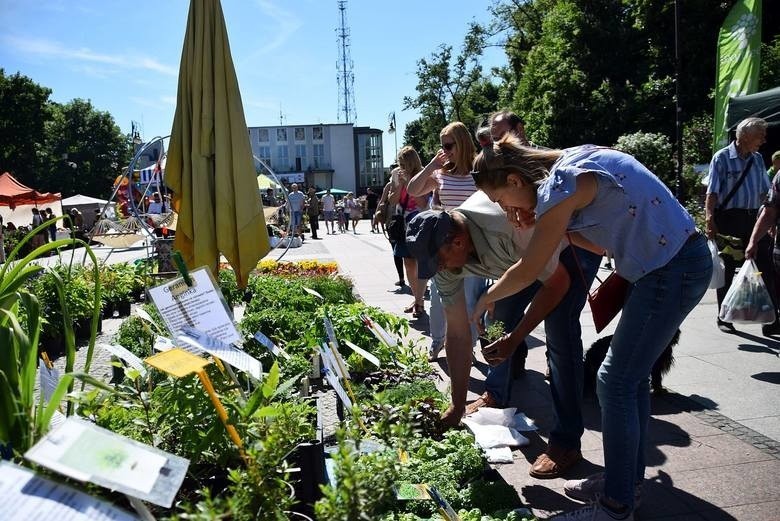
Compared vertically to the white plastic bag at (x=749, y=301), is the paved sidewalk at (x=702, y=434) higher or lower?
lower

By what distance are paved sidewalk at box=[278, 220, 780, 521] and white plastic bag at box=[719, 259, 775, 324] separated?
29 centimetres

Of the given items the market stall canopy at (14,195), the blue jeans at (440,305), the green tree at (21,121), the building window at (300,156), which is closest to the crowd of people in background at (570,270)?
the blue jeans at (440,305)

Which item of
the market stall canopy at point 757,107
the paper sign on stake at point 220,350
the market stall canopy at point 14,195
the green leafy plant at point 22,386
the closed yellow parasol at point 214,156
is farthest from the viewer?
the market stall canopy at point 14,195

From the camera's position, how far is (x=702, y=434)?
3.49 meters

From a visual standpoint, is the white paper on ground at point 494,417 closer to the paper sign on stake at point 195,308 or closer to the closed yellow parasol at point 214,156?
the paper sign on stake at point 195,308

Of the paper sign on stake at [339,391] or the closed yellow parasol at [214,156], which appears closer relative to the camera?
the paper sign on stake at [339,391]

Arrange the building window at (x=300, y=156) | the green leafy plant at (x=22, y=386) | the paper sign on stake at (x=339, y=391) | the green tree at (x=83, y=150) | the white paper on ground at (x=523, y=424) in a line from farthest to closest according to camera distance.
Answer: the building window at (x=300, y=156) → the green tree at (x=83, y=150) → the white paper on ground at (x=523, y=424) → the paper sign on stake at (x=339, y=391) → the green leafy plant at (x=22, y=386)

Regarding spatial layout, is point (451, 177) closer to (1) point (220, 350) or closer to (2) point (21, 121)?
Answer: (1) point (220, 350)

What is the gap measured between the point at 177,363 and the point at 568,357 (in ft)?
6.46

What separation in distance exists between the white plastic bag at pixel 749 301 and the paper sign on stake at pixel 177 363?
4503 mm

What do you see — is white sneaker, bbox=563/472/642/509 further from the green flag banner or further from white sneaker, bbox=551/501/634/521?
the green flag banner

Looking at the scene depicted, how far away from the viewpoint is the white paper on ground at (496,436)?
3.42 m

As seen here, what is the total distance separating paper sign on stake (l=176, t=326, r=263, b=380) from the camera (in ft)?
6.68

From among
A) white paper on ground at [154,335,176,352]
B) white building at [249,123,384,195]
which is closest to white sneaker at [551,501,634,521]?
white paper on ground at [154,335,176,352]
